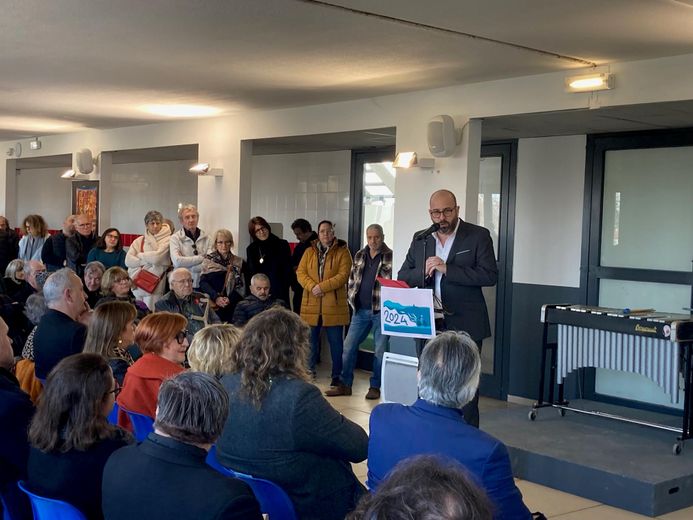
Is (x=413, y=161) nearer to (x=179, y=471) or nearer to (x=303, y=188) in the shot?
(x=303, y=188)

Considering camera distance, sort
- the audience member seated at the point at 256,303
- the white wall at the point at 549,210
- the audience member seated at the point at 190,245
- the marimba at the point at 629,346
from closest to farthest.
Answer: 1. the marimba at the point at 629,346
2. the audience member seated at the point at 256,303
3. the white wall at the point at 549,210
4. the audience member seated at the point at 190,245

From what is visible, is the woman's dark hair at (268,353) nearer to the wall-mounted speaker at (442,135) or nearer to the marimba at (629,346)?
the marimba at (629,346)

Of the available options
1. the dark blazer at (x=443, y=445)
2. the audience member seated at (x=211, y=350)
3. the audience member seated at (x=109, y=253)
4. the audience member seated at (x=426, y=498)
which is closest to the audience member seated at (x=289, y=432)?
the dark blazer at (x=443, y=445)

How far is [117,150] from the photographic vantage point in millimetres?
10648

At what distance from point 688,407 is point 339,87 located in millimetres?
3479

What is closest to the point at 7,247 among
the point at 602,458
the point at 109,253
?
the point at 109,253

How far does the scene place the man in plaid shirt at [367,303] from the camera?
7.65 metres

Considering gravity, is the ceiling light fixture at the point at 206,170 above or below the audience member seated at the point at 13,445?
above

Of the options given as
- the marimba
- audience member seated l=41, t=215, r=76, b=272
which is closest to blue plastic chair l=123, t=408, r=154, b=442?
the marimba

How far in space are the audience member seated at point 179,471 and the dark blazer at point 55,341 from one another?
2.19 metres

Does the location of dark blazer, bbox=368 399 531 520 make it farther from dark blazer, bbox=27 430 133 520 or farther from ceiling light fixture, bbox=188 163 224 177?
ceiling light fixture, bbox=188 163 224 177

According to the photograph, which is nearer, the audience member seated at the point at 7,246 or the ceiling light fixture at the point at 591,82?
the ceiling light fixture at the point at 591,82

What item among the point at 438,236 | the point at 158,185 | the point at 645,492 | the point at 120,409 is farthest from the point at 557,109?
the point at 158,185

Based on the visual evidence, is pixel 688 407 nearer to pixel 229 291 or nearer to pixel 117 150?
pixel 229 291
